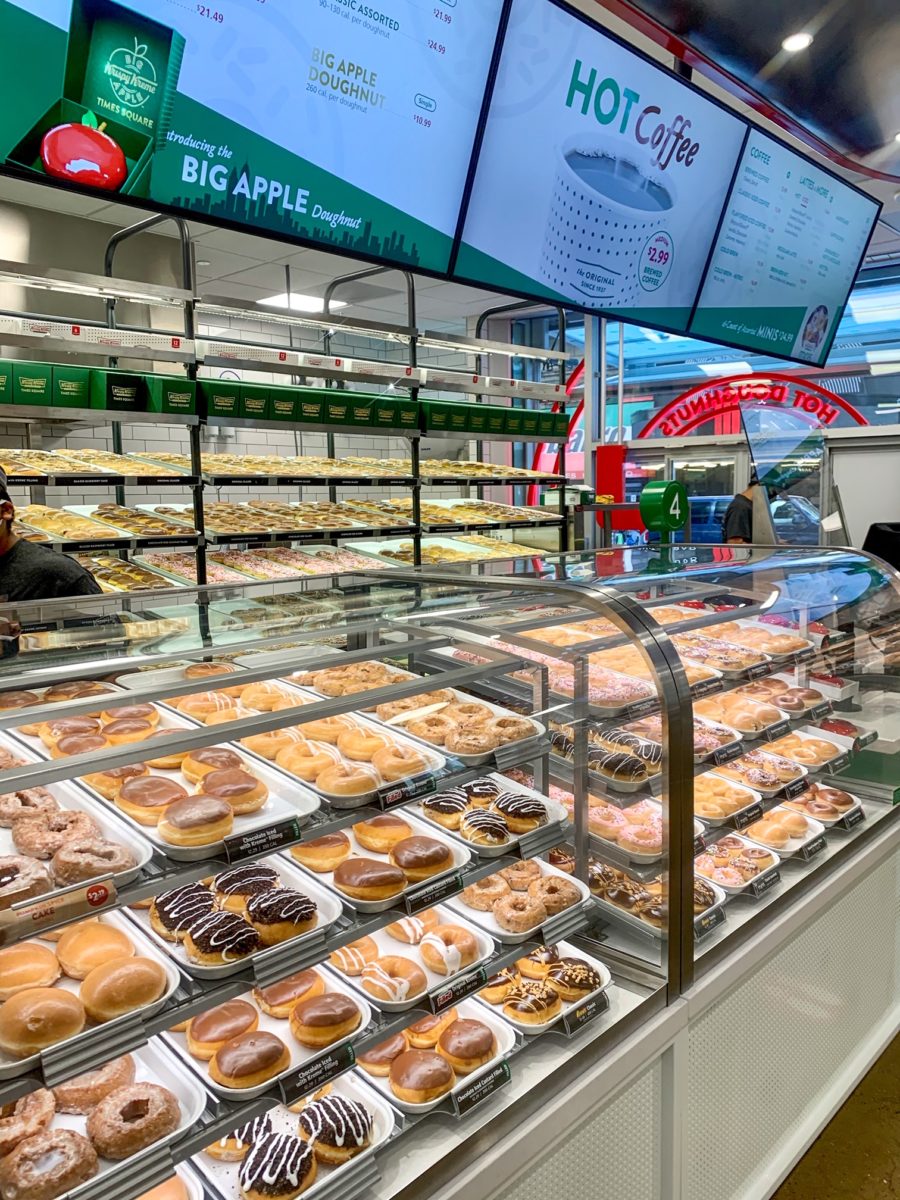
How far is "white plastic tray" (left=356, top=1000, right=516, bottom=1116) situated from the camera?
5.08 feet

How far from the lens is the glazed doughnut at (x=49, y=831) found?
1379mm

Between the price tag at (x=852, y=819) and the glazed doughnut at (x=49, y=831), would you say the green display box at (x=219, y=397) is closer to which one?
the glazed doughnut at (x=49, y=831)

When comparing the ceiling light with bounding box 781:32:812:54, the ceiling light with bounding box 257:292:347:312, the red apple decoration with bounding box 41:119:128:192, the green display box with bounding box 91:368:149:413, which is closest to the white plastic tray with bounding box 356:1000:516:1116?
the red apple decoration with bounding box 41:119:128:192

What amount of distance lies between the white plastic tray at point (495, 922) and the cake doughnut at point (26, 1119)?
0.88 meters

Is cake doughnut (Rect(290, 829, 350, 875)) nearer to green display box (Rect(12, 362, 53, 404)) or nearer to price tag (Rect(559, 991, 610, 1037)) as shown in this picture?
price tag (Rect(559, 991, 610, 1037))

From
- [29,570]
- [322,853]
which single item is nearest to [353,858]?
[322,853]

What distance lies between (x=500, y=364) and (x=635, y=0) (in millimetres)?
9430

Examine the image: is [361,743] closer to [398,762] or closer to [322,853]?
[398,762]

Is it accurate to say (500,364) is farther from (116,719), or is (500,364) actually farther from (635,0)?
(116,719)

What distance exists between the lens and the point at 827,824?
108 inches

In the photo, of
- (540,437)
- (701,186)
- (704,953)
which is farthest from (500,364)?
(704,953)

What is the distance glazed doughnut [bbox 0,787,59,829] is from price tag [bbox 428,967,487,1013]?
79 cm

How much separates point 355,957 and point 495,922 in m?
0.32

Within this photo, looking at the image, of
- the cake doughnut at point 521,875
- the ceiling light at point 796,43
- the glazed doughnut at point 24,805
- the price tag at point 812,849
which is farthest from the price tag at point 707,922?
the ceiling light at point 796,43
